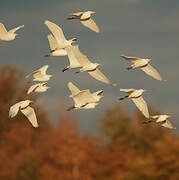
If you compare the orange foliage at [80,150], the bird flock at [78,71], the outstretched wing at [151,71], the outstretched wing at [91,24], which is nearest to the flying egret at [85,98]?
the bird flock at [78,71]

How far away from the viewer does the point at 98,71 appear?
440 inches

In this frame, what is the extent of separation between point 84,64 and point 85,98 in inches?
34.8

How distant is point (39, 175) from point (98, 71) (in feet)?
88.8

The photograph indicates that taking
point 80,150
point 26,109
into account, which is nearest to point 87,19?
point 26,109

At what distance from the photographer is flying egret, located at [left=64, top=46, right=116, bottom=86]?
11.0 meters

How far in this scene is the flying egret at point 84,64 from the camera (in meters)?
11.0

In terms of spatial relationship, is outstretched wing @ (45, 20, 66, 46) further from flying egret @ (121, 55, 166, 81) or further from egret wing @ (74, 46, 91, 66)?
flying egret @ (121, 55, 166, 81)

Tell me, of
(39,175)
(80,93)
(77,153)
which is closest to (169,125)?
(80,93)

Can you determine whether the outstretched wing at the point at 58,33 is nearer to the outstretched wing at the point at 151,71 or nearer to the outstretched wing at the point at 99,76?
the outstretched wing at the point at 99,76

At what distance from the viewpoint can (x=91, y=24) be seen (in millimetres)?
11562

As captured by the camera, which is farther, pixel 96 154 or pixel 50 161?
pixel 50 161

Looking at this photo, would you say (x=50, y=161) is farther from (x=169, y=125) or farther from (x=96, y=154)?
(x=169, y=125)

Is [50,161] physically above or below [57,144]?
below

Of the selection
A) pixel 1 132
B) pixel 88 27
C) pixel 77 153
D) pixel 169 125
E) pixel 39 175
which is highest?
pixel 88 27
